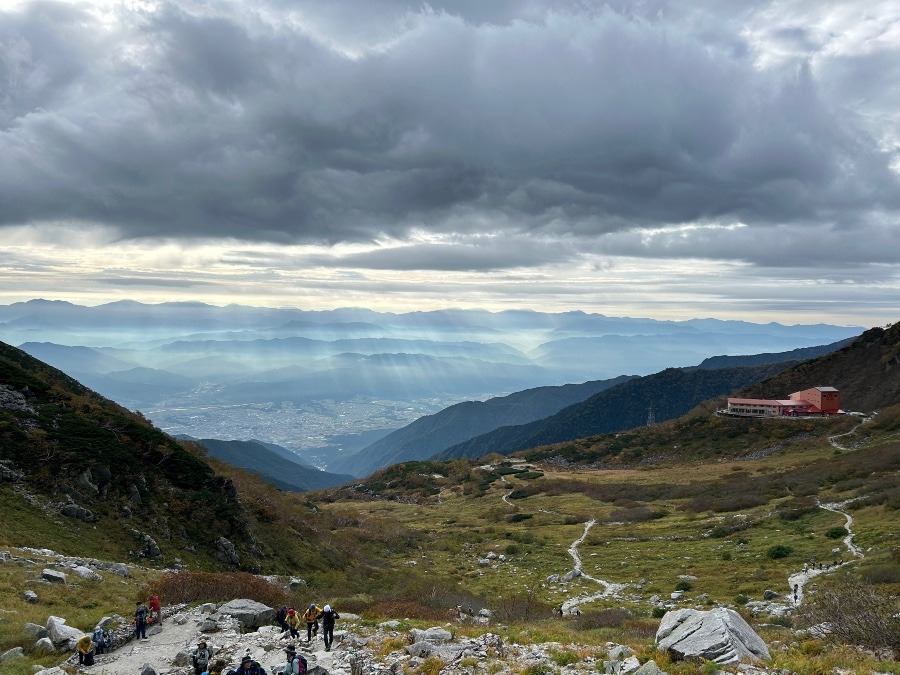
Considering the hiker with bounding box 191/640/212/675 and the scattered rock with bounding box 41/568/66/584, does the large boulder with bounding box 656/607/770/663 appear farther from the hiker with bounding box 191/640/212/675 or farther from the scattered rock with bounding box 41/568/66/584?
the scattered rock with bounding box 41/568/66/584

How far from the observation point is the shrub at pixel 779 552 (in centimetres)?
3241

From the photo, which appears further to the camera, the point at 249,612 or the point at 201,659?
the point at 249,612

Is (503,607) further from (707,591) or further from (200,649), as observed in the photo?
(200,649)

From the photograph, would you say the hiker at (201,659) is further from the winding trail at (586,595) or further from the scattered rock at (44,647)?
the winding trail at (586,595)

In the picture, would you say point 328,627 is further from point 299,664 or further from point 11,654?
point 11,654

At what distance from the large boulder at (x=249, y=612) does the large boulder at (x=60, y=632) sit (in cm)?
446

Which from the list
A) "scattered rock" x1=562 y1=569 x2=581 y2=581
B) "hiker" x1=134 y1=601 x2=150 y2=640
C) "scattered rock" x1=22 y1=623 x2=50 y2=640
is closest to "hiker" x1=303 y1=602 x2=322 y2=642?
"hiker" x1=134 y1=601 x2=150 y2=640

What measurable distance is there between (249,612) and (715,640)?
15312mm

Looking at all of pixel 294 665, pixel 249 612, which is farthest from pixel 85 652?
pixel 294 665

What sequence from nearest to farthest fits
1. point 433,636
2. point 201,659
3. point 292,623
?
point 201,659, point 433,636, point 292,623

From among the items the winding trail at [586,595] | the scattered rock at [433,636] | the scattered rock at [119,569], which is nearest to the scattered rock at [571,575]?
the winding trail at [586,595]

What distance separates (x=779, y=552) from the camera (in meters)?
32.6

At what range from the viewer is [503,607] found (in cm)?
2658

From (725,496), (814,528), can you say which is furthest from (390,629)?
(725,496)
